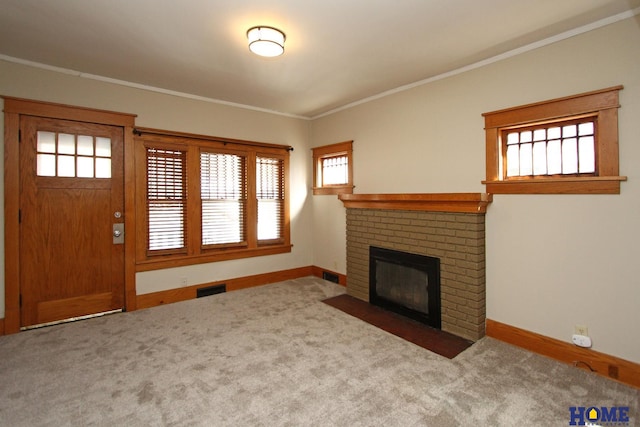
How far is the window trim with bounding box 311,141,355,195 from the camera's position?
4.89 meters

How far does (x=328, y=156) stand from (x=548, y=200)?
10.9 ft

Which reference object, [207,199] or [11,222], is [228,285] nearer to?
[207,199]

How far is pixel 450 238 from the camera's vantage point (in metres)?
3.37

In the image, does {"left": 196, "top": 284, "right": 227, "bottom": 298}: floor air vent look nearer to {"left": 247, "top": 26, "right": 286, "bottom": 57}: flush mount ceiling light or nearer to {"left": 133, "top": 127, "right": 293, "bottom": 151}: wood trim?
{"left": 133, "top": 127, "right": 293, "bottom": 151}: wood trim

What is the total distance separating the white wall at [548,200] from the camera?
7.93ft

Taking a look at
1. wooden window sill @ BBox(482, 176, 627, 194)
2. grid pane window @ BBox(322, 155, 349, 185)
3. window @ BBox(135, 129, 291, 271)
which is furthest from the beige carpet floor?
grid pane window @ BBox(322, 155, 349, 185)

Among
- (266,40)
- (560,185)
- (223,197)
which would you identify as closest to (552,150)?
(560,185)

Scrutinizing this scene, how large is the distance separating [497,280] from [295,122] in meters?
3.94

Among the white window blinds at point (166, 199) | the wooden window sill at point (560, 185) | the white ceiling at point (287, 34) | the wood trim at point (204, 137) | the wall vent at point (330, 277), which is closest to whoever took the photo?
the white ceiling at point (287, 34)

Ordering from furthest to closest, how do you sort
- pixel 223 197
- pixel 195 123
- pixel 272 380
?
pixel 223 197 → pixel 195 123 → pixel 272 380

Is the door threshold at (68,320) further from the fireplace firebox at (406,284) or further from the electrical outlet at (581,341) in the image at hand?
the electrical outlet at (581,341)

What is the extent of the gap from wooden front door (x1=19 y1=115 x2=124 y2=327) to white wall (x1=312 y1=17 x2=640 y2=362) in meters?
3.66

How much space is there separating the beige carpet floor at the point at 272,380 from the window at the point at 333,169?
227cm

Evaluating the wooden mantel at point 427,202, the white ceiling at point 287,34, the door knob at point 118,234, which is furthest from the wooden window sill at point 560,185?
the door knob at point 118,234
